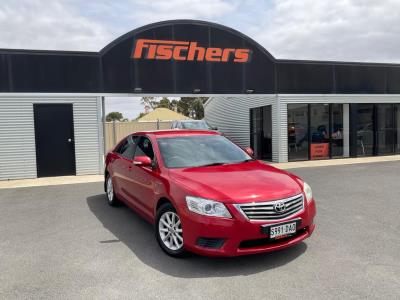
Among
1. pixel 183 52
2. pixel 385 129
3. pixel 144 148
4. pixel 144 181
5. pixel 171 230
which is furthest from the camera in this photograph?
pixel 385 129

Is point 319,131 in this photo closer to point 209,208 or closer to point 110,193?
point 110,193

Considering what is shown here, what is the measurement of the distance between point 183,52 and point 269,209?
9.98 metres

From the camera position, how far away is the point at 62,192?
8969 millimetres

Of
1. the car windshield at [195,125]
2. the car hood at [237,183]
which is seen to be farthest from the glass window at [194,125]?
the car hood at [237,183]

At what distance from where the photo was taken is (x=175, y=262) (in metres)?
4.21

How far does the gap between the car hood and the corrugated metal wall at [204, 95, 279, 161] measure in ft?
32.4

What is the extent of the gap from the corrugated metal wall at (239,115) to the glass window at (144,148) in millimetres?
9002

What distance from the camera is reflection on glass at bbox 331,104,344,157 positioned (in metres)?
15.3

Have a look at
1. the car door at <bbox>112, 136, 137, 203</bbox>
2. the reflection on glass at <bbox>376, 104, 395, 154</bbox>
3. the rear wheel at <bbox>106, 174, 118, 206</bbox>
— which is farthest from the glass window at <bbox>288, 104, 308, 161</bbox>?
the car door at <bbox>112, 136, 137, 203</bbox>

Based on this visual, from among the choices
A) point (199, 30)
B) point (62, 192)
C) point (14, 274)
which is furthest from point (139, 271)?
point (199, 30)

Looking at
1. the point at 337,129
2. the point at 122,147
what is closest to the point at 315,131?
the point at 337,129

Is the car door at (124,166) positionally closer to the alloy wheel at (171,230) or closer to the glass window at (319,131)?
the alloy wheel at (171,230)

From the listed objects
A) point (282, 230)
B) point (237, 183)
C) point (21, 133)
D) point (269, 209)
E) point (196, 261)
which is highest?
point (21, 133)

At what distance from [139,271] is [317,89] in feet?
41.7
